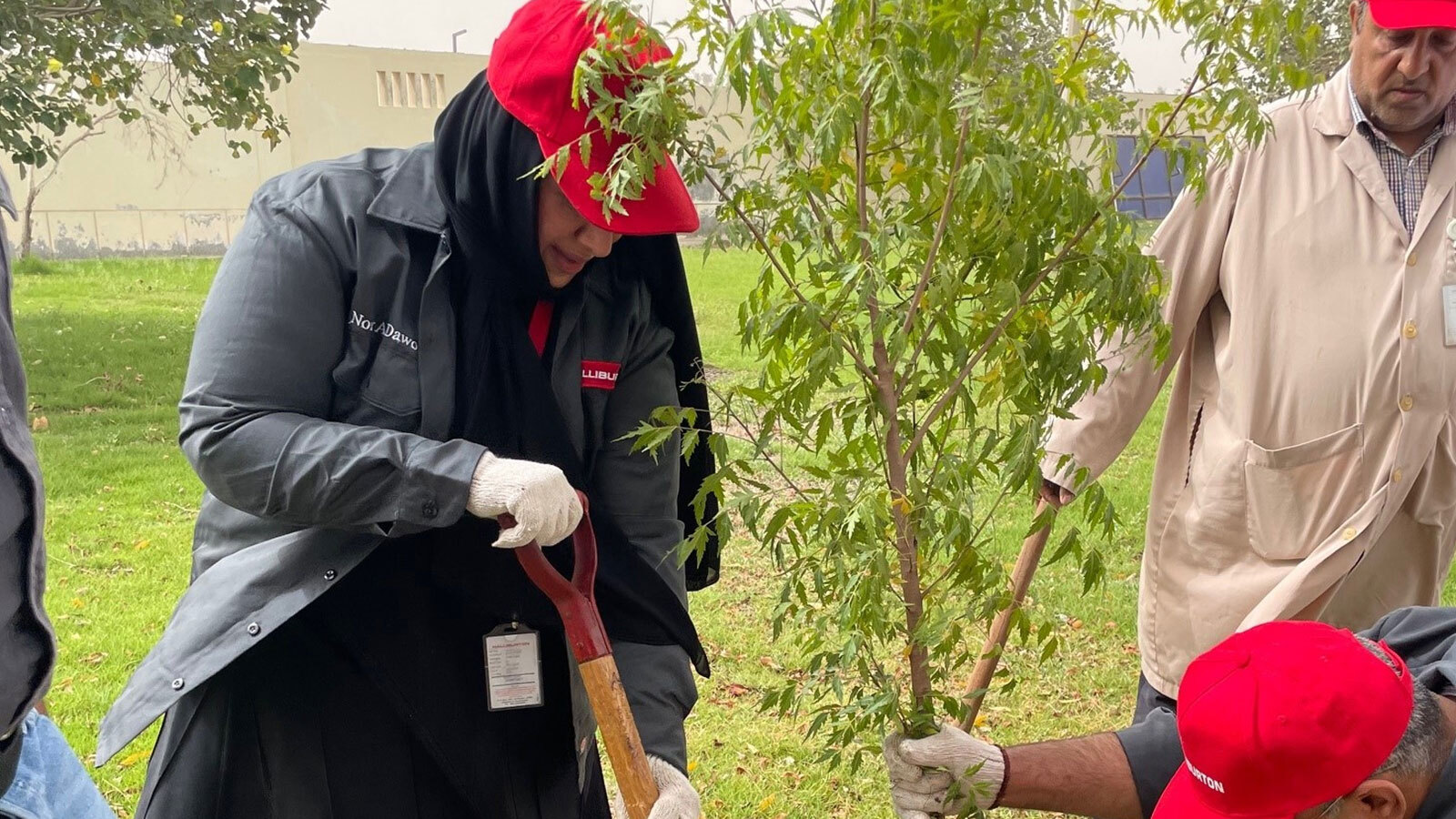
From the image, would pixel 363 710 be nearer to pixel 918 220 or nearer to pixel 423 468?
pixel 423 468

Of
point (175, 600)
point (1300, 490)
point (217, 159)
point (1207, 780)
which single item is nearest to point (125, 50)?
point (175, 600)

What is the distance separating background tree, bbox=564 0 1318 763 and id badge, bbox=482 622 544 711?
0.39 meters

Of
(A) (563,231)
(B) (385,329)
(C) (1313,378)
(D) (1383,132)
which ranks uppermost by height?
(D) (1383,132)

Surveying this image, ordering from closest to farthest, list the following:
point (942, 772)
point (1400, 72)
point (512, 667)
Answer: point (512, 667) → point (942, 772) → point (1400, 72)

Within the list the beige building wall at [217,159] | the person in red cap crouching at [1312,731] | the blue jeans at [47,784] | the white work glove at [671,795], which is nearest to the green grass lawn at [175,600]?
the person in red cap crouching at [1312,731]

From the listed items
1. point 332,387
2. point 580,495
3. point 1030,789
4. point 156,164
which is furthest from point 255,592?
point 156,164

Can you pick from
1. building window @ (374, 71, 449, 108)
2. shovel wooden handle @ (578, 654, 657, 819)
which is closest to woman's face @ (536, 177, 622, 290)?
shovel wooden handle @ (578, 654, 657, 819)

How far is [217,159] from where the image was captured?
22.9 meters

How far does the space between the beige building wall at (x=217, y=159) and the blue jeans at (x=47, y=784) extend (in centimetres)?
2136

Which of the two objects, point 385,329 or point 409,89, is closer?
point 385,329

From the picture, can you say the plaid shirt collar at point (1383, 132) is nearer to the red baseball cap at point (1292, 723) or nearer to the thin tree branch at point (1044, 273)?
the thin tree branch at point (1044, 273)

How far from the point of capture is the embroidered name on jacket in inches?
69.8

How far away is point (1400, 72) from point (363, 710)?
2175mm

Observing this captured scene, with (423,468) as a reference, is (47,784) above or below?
below
